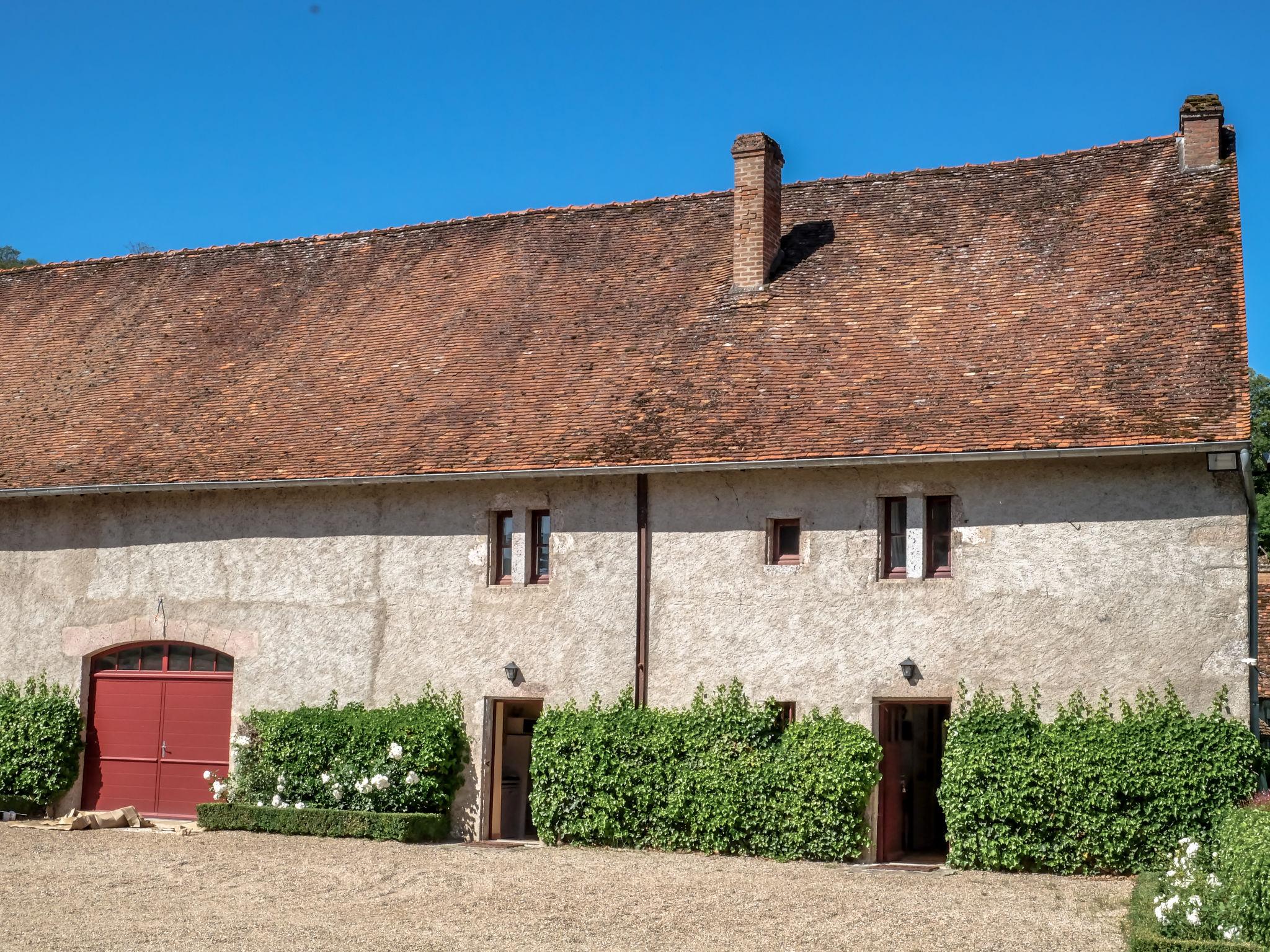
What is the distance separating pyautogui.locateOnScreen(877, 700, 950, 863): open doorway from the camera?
16078mm

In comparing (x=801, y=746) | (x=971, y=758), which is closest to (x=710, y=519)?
(x=801, y=746)

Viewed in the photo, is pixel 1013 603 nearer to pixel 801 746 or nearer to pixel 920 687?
pixel 920 687

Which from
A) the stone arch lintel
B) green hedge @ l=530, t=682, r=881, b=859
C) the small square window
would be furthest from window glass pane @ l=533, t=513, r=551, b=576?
the stone arch lintel

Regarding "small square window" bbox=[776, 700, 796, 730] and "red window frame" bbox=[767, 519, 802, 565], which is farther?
"red window frame" bbox=[767, 519, 802, 565]

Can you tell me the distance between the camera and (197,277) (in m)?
23.1

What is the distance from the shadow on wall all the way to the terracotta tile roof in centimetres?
49

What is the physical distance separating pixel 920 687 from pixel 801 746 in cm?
137

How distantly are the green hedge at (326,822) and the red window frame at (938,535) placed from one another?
6.12m

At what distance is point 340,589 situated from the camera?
Result: 18047 millimetres

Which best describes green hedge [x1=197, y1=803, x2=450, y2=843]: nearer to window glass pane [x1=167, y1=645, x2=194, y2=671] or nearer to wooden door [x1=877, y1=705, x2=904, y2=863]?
window glass pane [x1=167, y1=645, x2=194, y2=671]

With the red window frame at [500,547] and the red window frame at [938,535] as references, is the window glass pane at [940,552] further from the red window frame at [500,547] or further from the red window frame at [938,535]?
the red window frame at [500,547]

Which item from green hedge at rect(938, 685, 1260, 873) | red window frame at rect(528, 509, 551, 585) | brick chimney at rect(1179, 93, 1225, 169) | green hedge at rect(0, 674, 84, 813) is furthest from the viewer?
green hedge at rect(0, 674, 84, 813)

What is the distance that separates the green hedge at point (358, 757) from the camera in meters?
17.0

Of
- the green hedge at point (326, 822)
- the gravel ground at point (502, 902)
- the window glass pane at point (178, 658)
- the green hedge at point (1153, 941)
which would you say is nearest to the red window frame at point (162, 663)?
the window glass pane at point (178, 658)
